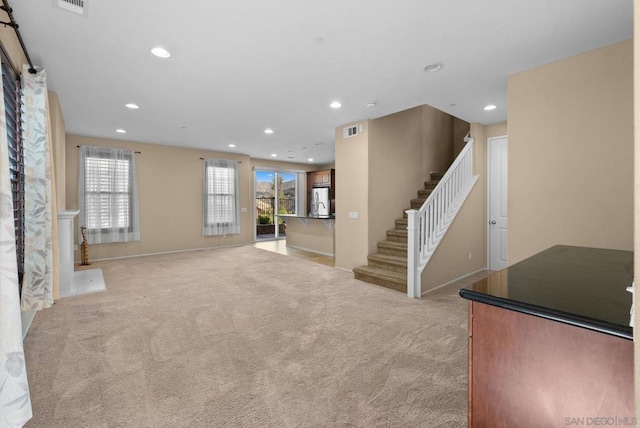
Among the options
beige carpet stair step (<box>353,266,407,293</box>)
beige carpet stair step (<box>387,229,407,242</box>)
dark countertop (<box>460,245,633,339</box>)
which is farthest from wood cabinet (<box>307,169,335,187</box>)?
dark countertop (<box>460,245,633,339</box>)

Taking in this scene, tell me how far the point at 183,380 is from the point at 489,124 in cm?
562

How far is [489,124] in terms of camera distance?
16.4ft

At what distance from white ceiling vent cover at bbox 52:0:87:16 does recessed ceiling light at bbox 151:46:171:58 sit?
0.53m

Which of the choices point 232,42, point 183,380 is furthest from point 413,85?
point 183,380

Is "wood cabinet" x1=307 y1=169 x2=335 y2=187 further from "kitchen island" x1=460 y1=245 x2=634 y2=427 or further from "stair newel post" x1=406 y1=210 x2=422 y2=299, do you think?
"kitchen island" x1=460 y1=245 x2=634 y2=427

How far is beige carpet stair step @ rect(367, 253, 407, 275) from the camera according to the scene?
13.7ft

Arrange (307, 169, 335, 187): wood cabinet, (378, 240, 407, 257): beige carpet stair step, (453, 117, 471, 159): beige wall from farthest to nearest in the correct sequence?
(307, 169, 335, 187): wood cabinet, (453, 117, 471, 159): beige wall, (378, 240, 407, 257): beige carpet stair step

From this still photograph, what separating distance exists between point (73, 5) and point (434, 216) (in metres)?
4.19

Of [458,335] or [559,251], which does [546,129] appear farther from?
[458,335]

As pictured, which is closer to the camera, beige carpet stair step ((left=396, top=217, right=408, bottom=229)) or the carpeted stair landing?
the carpeted stair landing

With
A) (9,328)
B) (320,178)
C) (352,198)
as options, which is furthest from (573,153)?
(320,178)

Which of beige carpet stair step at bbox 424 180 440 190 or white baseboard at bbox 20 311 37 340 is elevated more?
beige carpet stair step at bbox 424 180 440 190

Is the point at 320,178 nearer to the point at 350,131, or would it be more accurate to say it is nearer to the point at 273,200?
the point at 273,200

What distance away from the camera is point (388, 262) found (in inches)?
170
